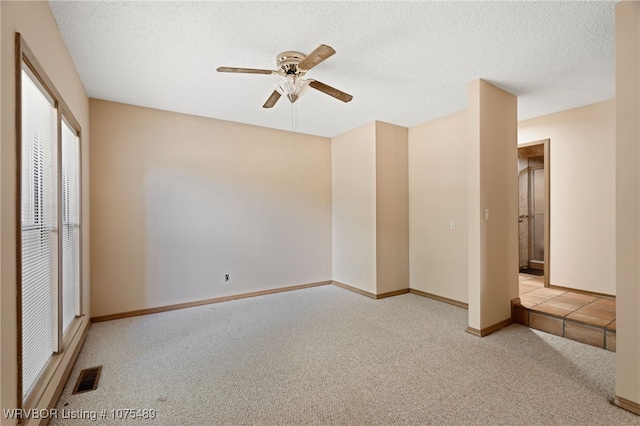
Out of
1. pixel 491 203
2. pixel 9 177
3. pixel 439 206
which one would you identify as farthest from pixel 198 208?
pixel 491 203

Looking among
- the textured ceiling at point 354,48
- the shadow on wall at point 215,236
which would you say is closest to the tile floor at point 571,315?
the textured ceiling at point 354,48

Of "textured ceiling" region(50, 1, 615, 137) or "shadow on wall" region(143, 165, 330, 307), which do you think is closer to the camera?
"textured ceiling" region(50, 1, 615, 137)

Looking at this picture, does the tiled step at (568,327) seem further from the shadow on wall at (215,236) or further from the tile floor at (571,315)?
the shadow on wall at (215,236)

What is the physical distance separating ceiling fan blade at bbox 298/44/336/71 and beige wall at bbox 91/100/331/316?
253cm

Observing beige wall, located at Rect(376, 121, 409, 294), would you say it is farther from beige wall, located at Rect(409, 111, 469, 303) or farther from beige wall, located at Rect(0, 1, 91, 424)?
beige wall, located at Rect(0, 1, 91, 424)

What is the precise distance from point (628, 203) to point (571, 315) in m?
1.65

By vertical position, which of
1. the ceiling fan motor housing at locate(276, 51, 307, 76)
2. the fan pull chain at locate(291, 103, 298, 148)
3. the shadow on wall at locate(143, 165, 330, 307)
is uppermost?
the fan pull chain at locate(291, 103, 298, 148)

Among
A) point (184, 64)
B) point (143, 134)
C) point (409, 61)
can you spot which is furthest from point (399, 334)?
point (143, 134)

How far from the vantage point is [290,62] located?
242 cm

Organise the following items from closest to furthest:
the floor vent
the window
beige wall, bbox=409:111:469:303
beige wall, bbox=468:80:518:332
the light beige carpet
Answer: the window < the light beige carpet < the floor vent < beige wall, bbox=468:80:518:332 < beige wall, bbox=409:111:469:303

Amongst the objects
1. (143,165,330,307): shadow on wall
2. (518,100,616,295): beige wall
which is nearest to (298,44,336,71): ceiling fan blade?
(143,165,330,307): shadow on wall

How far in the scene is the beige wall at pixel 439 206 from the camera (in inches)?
160

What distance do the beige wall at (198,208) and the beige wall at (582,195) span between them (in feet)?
11.0

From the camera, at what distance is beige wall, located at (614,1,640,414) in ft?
6.33
